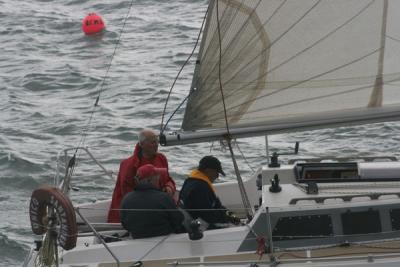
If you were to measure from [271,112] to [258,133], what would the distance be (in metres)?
0.27

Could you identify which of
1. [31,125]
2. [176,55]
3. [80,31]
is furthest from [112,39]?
[31,125]

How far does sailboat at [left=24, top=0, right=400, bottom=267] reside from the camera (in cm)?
848

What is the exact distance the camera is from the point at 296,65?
30.1 feet

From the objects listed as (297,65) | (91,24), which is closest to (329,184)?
(297,65)

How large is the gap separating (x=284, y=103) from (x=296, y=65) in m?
0.38

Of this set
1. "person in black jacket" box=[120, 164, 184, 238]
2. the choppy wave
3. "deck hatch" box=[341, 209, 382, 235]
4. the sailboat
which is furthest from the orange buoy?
"deck hatch" box=[341, 209, 382, 235]

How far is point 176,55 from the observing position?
23.5 meters

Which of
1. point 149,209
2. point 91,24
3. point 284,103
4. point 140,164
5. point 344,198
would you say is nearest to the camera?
point 344,198

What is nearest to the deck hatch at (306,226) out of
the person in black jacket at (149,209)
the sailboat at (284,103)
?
the sailboat at (284,103)

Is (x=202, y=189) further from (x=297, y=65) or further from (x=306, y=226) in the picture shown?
Result: (x=297, y=65)

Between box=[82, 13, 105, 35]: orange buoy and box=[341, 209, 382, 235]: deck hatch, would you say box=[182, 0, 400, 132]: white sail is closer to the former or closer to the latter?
box=[341, 209, 382, 235]: deck hatch

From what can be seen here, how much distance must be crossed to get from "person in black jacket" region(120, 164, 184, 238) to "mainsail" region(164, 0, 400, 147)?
2.26ft

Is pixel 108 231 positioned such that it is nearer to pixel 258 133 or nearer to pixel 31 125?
pixel 258 133

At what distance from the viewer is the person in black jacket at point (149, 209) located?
8805 millimetres
